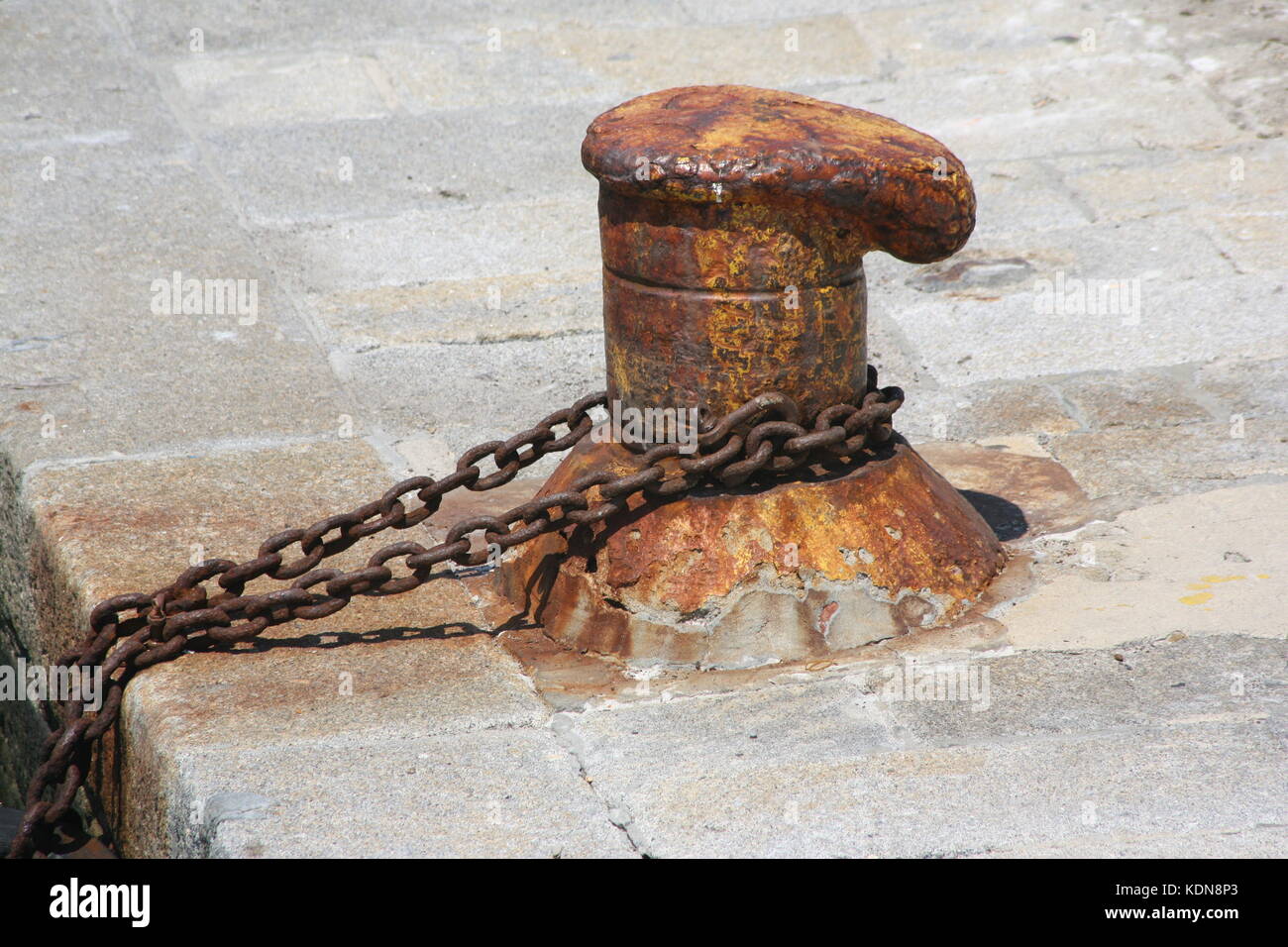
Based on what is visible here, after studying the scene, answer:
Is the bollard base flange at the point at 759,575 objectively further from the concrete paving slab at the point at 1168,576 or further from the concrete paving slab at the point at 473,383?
the concrete paving slab at the point at 473,383

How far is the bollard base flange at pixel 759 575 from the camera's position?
284cm

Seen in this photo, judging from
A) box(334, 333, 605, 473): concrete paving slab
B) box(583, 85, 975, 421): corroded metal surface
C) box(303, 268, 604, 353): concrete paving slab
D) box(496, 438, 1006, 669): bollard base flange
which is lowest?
box(334, 333, 605, 473): concrete paving slab

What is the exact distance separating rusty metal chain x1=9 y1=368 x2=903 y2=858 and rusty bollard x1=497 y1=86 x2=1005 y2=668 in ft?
0.25

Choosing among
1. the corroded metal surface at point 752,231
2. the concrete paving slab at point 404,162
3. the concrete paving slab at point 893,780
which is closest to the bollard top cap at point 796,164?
the corroded metal surface at point 752,231

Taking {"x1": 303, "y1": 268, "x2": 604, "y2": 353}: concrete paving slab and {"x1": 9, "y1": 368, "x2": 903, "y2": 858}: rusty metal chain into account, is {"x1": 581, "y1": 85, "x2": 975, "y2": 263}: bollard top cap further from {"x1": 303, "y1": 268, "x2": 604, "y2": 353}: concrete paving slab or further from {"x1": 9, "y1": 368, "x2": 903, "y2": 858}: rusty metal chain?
{"x1": 303, "y1": 268, "x2": 604, "y2": 353}: concrete paving slab

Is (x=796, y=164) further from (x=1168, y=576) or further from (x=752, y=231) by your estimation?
(x=1168, y=576)

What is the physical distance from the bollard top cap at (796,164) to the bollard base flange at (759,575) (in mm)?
513

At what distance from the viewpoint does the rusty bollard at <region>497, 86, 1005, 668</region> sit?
2.70 metres

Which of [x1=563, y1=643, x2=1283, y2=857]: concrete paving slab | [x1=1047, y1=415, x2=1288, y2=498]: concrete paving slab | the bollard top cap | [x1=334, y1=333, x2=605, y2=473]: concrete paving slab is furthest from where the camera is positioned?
[x1=334, y1=333, x2=605, y2=473]: concrete paving slab

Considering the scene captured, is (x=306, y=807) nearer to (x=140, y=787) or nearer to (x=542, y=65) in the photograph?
(x=140, y=787)

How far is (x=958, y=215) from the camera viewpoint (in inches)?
110

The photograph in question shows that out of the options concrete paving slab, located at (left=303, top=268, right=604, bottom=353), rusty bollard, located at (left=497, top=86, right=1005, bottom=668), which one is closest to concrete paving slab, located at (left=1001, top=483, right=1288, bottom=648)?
rusty bollard, located at (left=497, top=86, right=1005, bottom=668)

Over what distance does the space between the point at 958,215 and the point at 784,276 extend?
359 mm
